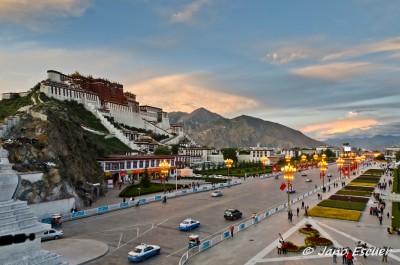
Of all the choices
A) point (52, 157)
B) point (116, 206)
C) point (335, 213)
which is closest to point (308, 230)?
point (335, 213)

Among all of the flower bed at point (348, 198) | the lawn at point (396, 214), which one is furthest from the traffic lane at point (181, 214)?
the lawn at point (396, 214)

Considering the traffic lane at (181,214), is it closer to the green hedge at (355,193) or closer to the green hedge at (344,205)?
the green hedge at (344,205)

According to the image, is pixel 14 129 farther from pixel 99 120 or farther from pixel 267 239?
pixel 99 120

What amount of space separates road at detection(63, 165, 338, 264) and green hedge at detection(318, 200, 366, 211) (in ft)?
21.4

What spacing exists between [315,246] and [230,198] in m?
25.8

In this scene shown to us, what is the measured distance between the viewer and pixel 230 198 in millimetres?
52250

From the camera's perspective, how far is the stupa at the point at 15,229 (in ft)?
50.8

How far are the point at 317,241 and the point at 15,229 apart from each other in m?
21.7

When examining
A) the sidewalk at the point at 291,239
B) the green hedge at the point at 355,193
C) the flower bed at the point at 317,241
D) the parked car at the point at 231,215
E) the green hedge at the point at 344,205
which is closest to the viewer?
the sidewalk at the point at 291,239

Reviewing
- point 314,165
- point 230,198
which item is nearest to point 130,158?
point 230,198

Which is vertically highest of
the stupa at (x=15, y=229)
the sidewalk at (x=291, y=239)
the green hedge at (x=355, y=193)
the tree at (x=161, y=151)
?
the tree at (x=161, y=151)

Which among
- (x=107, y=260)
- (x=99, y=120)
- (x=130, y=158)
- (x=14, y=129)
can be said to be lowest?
(x=107, y=260)

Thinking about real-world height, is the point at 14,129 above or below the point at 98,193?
above

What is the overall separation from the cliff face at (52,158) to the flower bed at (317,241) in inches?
1032
